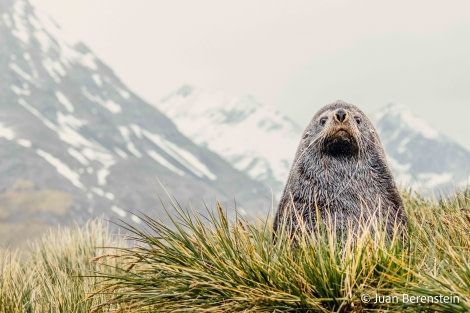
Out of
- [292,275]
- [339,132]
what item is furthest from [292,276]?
[339,132]

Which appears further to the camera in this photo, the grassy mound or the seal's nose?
the seal's nose

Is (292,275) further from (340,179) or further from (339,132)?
(339,132)

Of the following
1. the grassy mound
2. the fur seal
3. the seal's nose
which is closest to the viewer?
the grassy mound

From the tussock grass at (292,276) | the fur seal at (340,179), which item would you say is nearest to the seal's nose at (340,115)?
the fur seal at (340,179)

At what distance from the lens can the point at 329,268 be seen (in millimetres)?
4223

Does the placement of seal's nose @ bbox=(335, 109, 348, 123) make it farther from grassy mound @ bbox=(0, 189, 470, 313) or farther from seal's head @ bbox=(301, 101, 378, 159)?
grassy mound @ bbox=(0, 189, 470, 313)

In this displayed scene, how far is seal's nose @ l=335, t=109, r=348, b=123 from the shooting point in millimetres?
5590

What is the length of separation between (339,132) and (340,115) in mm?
149

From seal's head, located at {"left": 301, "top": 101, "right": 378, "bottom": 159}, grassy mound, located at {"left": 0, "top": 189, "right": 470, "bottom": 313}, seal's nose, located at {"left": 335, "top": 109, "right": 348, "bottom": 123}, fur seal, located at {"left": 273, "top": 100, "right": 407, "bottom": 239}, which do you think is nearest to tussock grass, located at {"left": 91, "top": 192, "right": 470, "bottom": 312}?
grassy mound, located at {"left": 0, "top": 189, "right": 470, "bottom": 313}

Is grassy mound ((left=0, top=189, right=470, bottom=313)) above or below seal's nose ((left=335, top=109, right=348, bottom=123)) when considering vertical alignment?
below

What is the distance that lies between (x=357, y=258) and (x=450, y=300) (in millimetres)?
757

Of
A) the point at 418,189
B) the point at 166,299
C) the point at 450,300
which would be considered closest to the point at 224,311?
the point at 166,299

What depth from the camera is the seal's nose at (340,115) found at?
5590 millimetres

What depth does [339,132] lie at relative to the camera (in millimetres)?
5602
